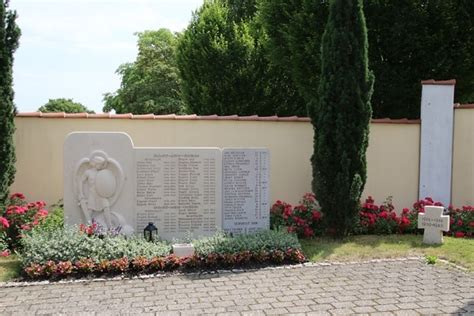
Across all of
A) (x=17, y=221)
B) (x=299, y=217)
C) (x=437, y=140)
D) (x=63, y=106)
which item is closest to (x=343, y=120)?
(x=299, y=217)

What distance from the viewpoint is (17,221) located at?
7316 millimetres

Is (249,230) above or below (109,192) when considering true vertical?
below

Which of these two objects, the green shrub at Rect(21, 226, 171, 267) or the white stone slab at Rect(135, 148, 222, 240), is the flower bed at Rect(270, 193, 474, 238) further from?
the green shrub at Rect(21, 226, 171, 267)

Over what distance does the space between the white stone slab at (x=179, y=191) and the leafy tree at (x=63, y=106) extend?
42.9 metres

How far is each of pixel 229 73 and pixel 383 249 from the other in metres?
10.0

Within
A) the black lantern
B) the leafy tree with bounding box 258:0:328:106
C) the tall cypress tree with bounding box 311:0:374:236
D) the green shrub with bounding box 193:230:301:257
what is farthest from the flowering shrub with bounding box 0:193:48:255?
the leafy tree with bounding box 258:0:328:106

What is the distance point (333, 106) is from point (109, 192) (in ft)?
13.4

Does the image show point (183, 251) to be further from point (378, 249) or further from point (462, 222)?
point (462, 222)

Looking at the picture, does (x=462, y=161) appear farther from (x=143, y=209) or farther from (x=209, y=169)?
(x=143, y=209)

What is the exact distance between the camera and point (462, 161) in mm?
9992

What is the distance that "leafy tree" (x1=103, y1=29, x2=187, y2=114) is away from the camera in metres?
27.6

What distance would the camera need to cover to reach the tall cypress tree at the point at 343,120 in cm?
822

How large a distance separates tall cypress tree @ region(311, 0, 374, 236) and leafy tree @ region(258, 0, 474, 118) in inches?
150

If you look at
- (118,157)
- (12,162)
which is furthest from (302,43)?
(12,162)
